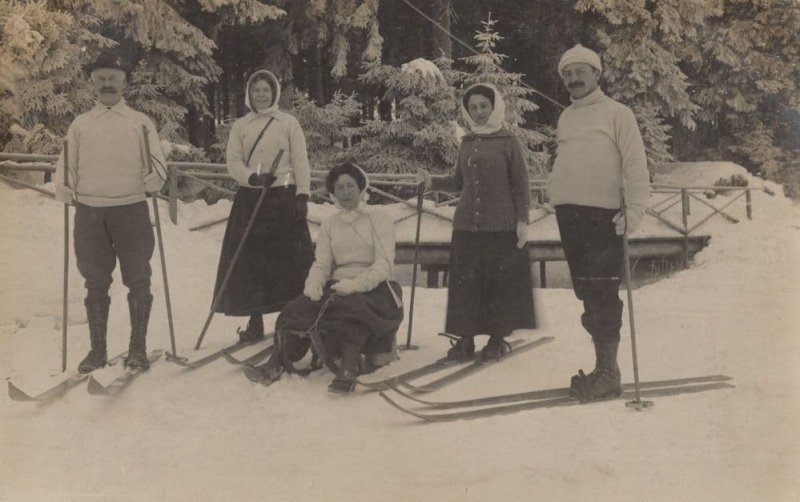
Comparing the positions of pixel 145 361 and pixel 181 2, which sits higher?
pixel 181 2

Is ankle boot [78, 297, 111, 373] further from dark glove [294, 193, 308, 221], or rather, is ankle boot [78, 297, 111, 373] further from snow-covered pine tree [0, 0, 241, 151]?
snow-covered pine tree [0, 0, 241, 151]

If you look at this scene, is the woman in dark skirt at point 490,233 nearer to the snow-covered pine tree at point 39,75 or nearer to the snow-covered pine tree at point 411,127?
the snow-covered pine tree at point 39,75

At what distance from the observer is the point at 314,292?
4.16 meters

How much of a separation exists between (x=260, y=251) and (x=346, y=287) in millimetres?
960

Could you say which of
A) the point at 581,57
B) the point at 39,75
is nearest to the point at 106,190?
the point at 581,57

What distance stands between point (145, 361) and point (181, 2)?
6431 mm

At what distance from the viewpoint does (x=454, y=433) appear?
3387mm

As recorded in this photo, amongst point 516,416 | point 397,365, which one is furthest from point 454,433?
point 397,365

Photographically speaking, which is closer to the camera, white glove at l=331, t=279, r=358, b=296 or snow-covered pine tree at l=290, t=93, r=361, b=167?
white glove at l=331, t=279, r=358, b=296

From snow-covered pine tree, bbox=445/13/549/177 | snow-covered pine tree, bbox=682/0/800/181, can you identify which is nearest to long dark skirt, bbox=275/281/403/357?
snow-covered pine tree, bbox=682/0/800/181

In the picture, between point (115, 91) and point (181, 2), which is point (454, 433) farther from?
point (181, 2)

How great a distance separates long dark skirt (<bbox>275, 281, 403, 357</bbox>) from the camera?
4.05 m

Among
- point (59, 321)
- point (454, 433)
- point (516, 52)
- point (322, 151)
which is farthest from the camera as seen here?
point (322, 151)

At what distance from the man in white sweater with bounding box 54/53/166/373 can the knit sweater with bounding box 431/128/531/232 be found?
183cm
